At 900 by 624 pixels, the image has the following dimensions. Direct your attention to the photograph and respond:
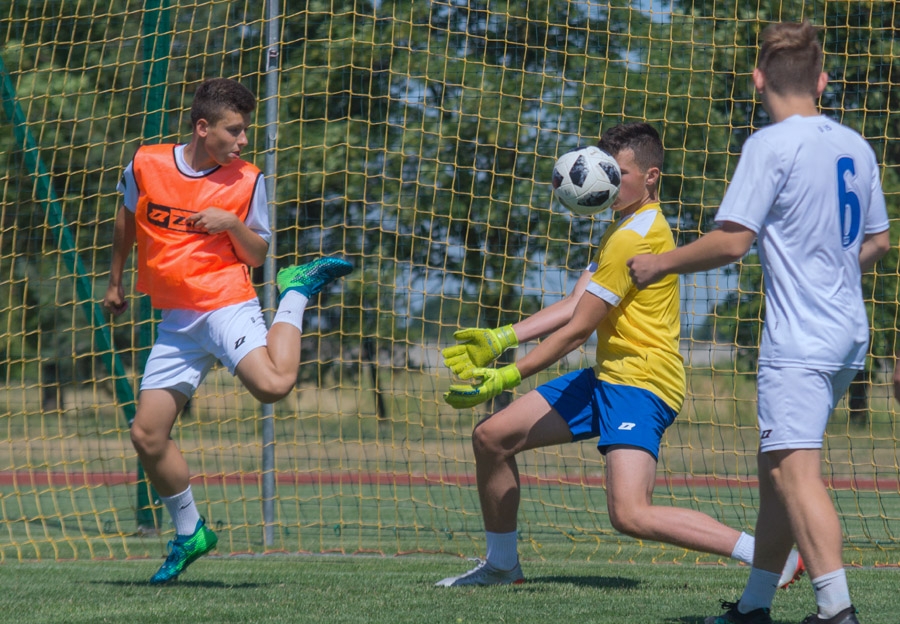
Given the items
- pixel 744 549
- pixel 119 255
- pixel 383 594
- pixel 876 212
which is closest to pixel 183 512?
pixel 383 594

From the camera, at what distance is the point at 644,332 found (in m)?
4.10

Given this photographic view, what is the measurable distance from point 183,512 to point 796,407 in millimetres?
2659

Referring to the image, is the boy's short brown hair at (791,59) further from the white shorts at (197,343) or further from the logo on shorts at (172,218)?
the logo on shorts at (172,218)

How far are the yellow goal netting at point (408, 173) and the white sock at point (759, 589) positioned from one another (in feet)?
8.52

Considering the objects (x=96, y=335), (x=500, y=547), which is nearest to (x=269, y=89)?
(x=96, y=335)

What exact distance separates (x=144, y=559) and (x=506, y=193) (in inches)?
224

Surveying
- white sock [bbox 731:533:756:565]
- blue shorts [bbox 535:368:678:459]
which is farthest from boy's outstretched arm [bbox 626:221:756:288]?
white sock [bbox 731:533:756:565]

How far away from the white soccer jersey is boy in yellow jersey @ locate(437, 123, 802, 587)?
38.2 inches

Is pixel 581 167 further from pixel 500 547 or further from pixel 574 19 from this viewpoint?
pixel 574 19

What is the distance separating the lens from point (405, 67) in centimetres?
862

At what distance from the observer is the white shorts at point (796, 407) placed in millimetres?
2885

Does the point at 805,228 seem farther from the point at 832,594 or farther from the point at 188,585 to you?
the point at 188,585

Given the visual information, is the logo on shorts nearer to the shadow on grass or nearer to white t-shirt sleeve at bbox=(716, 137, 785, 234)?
the shadow on grass

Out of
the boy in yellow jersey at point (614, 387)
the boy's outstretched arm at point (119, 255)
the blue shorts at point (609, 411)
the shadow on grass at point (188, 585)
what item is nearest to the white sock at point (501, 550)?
the boy in yellow jersey at point (614, 387)
